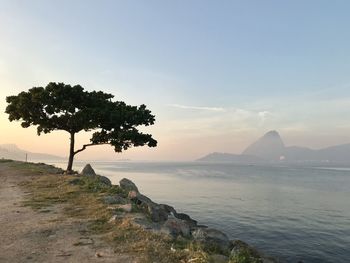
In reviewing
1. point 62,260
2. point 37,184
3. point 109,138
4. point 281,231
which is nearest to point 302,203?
point 281,231

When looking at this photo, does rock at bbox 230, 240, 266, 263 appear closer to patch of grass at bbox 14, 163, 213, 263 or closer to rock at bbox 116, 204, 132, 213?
patch of grass at bbox 14, 163, 213, 263

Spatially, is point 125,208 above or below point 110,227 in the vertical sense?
above

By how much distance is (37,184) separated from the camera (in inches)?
1222

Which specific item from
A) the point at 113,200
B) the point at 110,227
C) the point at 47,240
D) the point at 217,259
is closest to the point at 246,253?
the point at 217,259

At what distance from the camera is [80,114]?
40875mm

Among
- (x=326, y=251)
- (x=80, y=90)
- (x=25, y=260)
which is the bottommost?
(x=326, y=251)

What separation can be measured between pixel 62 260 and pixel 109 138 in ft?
107

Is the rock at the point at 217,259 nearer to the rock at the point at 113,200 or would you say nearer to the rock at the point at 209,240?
the rock at the point at 209,240

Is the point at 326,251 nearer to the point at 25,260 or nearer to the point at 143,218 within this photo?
the point at 143,218

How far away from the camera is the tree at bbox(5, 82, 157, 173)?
41.4m

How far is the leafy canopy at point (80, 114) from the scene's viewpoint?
4141cm

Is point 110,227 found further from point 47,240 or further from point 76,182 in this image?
point 76,182

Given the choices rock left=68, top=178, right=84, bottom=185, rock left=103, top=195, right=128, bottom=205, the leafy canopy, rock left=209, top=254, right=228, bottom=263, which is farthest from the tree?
rock left=209, top=254, right=228, bottom=263

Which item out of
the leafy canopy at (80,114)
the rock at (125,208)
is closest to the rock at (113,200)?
the rock at (125,208)
